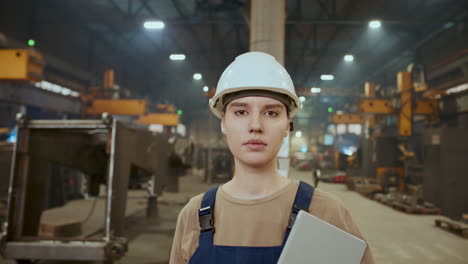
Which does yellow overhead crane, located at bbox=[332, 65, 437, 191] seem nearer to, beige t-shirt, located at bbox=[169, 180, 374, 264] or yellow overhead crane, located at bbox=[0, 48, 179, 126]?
yellow overhead crane, located at bbox=[0, 48, 179, 126]

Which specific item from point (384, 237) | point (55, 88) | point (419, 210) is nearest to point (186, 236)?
point (384, 237)

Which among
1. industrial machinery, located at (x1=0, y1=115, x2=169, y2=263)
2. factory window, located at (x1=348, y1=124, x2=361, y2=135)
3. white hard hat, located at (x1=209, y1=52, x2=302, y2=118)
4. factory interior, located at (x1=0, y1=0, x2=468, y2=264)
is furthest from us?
factory window, located at (x1=348, y1=124, x2=361, y2=135)

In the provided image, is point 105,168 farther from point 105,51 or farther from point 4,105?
point 105,51

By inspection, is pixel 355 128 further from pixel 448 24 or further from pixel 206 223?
pixel 206 223

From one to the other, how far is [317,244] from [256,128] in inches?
19.1

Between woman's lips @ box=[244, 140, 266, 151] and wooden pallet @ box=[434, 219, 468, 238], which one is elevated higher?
woman's lips @ box=[244, 140, 266, 151]

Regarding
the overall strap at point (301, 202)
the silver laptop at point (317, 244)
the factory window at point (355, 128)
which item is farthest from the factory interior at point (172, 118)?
the factory window at point (355, 128)

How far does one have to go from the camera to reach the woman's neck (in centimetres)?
135

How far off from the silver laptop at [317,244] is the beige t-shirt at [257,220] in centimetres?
18

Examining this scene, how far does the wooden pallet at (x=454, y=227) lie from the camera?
5.49 m

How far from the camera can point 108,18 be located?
10.8 m

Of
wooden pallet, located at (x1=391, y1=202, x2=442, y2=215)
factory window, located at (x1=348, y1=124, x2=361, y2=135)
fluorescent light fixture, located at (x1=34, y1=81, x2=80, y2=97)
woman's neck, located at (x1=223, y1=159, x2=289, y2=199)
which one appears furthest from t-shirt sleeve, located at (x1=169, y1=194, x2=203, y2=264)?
factory window, located at (x1=348, y1=124, x2=361, y2=135)

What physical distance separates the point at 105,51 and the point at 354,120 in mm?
14704

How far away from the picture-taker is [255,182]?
1355 mm
